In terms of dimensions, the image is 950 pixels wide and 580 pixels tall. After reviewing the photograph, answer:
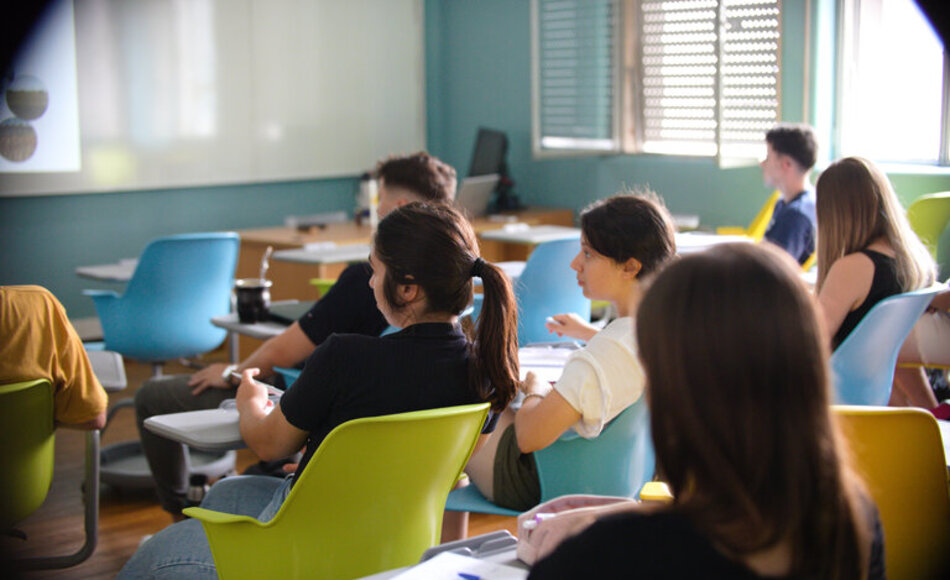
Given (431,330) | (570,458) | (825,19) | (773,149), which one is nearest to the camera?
(431,330)

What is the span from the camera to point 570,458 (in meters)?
2.35

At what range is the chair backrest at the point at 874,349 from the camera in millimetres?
2660

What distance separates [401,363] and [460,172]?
19.7 feet

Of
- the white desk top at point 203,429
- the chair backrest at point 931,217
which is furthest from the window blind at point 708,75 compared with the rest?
the white desk top at point 203,429

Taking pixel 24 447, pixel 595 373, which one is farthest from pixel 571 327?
pixel 24 447

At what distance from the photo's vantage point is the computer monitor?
6.88m

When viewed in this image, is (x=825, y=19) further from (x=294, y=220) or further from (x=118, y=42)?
(x=118, y=42)

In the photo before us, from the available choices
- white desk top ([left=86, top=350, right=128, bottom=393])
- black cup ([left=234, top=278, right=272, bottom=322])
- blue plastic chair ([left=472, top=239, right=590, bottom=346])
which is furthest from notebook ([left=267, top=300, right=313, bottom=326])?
blue plastic chair ([left=472, top=239, right=590, bottom=346])

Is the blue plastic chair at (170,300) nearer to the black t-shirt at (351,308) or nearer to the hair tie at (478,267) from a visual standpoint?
the black t-shirt at (351,308)

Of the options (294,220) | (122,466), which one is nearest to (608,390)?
(122,466)

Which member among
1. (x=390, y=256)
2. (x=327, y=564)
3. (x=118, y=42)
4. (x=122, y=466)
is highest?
(x=118, y=42)

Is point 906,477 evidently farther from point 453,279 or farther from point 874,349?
point 874,349

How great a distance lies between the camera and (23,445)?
250 cm

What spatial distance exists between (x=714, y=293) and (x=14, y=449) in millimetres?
2000
